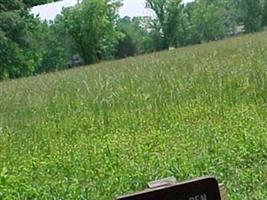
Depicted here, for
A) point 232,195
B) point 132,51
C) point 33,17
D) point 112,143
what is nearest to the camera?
point 232,195

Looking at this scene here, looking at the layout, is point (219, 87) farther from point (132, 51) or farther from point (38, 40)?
point (132, 51)

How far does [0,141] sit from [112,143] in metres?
1.57

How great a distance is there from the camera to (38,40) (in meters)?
27.8

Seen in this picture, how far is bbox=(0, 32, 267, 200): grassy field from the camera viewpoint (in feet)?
12.5

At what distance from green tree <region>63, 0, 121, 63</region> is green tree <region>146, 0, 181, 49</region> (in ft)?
23.8

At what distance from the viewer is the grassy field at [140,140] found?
3.81 metres

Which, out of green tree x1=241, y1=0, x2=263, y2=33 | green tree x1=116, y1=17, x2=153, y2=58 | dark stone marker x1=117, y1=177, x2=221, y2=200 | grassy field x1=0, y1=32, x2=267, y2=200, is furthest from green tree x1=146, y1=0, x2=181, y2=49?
dark stone marker x1=117, y1=177, x2=221, y2=200

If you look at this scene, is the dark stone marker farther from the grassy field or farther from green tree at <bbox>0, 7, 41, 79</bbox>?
green tree at <bbox>0, 7, 41, 79</bbox>

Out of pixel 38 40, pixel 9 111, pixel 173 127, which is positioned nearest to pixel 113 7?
pixel 38 40

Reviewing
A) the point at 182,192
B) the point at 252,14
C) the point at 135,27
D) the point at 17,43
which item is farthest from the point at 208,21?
the point at 182,192

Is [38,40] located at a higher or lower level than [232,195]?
higher

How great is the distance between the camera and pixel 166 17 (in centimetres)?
5591

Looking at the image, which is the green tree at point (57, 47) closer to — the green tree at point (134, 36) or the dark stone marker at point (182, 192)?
the green tree at point (134, 36)

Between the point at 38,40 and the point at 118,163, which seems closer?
the point at 118,163
